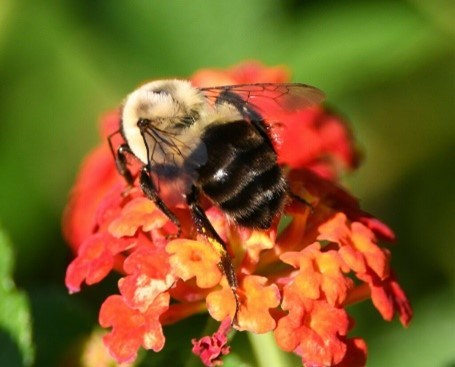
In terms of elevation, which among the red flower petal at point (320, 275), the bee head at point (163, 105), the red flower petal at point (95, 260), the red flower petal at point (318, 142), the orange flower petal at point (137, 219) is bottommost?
the red flower petal at point (318, 142)

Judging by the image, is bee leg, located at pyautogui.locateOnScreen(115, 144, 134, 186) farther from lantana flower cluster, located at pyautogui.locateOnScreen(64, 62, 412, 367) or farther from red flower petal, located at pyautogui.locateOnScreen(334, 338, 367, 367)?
red flower petal, located at pyautogui.locateOnScreen(334, 338, 367, 367)

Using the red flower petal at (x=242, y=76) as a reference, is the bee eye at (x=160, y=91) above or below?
above

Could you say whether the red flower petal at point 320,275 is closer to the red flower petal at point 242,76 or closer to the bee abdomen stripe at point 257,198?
the bee abdomen stripe at point 257,198

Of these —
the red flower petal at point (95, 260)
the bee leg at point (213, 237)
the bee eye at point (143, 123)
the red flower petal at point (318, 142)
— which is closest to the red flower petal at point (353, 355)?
the bee leg at point (213, 237)

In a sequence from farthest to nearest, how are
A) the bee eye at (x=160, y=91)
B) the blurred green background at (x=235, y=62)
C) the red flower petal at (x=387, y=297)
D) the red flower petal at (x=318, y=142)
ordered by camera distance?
the blurred green background at (x=235, y=62)
the red flower petal at (x=318, y=142)
the bee eye at (x=160, y=91)
the red flower petal at (x=387, y=297)

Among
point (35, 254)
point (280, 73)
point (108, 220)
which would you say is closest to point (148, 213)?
point (108, 220)

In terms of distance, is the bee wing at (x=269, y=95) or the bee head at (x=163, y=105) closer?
the bee head at (x=163, y=105)

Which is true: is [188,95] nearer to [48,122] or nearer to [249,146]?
[249,146]

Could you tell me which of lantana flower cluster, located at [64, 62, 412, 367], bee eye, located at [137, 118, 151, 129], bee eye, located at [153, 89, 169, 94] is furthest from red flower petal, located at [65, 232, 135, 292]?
bee eye, located at [153, 89, 169, 94]
